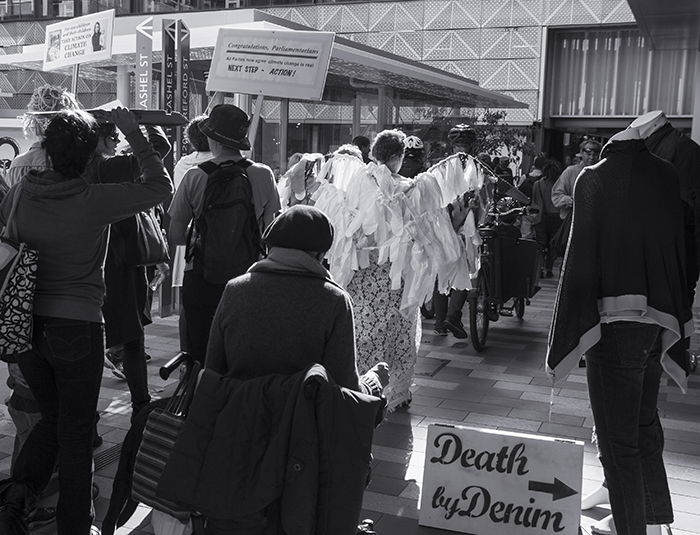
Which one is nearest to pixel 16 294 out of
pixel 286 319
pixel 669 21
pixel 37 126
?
pixel 286 319

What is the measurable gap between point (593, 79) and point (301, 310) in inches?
885

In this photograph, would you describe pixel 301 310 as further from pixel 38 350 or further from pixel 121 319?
pixel 121 319

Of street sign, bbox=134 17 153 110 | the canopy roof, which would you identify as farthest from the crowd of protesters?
the canopy roof

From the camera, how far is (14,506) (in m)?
3.46

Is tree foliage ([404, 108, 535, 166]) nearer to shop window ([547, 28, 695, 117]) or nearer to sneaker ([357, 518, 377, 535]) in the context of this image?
shop window ([547, 28, 695, 117])

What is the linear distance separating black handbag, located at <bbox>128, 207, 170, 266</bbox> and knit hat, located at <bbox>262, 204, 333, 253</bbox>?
2.05 metres

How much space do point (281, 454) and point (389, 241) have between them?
288 centimetres

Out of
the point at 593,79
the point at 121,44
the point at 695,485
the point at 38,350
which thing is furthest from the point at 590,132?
the point at 38,350

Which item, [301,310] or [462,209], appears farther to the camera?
[462,209]

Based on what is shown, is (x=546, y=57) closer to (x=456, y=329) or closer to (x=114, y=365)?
(x=456, y=329)

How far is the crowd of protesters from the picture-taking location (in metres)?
2.72

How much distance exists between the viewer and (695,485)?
4.52 metres

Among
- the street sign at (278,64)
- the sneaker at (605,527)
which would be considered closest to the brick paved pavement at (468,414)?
the sneaker at (605,527)

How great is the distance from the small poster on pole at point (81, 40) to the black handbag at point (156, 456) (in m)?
7.00
